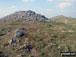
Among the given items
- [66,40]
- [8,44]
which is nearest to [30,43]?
[8,44]

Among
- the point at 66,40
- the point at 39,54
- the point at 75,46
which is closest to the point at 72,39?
the point at 66,40

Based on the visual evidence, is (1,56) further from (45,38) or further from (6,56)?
(45,38)

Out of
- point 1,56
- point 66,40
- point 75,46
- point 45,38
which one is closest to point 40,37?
point 45,38

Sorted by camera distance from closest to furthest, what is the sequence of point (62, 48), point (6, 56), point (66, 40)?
1. point (6, 56)
2. point (62, 48)
3. point (66, 40)

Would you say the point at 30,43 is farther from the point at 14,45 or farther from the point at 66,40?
the point at 66,40

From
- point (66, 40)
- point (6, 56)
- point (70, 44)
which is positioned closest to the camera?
point (6, 56)

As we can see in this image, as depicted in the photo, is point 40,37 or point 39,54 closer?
point 39,54

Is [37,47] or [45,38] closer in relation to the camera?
[37,47]

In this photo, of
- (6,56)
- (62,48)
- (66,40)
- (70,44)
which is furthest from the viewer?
(66,40)

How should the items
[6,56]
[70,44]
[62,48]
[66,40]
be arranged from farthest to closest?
[66,40] < [70,44] < [62,48] < [6,56]
